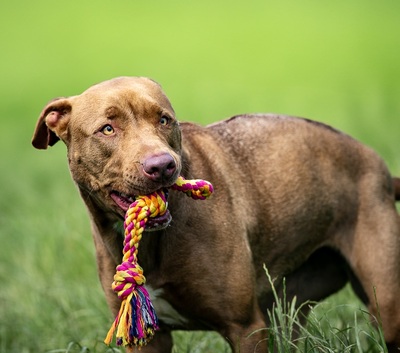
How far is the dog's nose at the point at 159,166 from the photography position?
4594 millimetres

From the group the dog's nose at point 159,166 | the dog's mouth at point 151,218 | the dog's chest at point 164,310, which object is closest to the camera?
the dog's nose at point 159,166

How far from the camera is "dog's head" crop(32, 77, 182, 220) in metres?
4.67

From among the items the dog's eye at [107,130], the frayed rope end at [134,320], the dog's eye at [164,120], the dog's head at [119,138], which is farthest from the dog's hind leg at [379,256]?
the dog's eye at [107,130]

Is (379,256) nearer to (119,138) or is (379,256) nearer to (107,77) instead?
(119,138)

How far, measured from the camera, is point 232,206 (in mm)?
5453

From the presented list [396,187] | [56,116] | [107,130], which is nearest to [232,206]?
[107,130]

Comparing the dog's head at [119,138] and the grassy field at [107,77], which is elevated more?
the dog's head at [119,138]

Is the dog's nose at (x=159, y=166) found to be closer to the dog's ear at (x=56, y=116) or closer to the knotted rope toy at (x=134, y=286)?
the knotted rope toy at (x=134, y=286)

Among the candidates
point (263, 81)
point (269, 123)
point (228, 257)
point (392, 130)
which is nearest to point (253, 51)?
point (263, 81)

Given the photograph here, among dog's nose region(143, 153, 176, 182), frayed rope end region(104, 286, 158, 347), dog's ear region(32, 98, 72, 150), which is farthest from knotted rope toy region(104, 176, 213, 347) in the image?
dog's ear region(32, 98, 72, 150)

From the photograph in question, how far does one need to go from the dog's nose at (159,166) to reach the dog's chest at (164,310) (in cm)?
80

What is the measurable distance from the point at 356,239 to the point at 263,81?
29.3 feet

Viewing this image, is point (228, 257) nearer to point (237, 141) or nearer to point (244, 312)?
point (244, 312)

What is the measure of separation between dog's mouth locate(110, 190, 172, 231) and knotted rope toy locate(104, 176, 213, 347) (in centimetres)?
3
